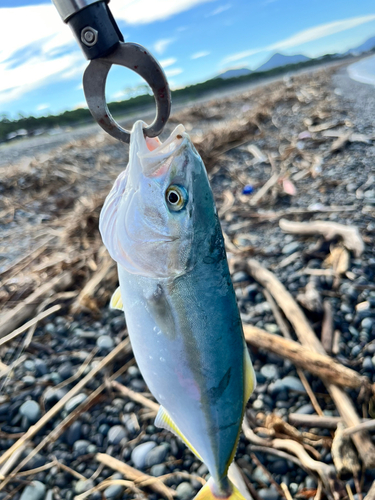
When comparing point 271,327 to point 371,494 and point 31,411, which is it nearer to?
point 371,494

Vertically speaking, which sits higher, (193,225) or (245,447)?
(193,225)

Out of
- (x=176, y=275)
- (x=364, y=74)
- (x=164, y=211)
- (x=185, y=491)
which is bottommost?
(x=364, y=74)

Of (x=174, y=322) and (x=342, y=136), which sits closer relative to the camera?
(x=174, y=322)

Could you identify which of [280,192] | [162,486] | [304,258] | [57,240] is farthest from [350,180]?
[162,486]

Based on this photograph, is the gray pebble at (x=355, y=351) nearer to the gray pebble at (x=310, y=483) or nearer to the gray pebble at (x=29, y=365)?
the gray pebble at (x=310, y=483)

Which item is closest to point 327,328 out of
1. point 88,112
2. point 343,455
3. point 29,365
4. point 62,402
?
point 343,455

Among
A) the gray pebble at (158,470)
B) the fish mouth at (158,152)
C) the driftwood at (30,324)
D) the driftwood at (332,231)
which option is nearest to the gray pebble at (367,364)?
the driftwood at (332,231)

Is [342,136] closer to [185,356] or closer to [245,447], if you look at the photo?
[245,447]

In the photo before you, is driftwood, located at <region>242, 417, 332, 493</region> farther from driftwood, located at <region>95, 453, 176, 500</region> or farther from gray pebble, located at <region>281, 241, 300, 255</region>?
gray pebble, located at <region>281, 241, 300, 255</region>
